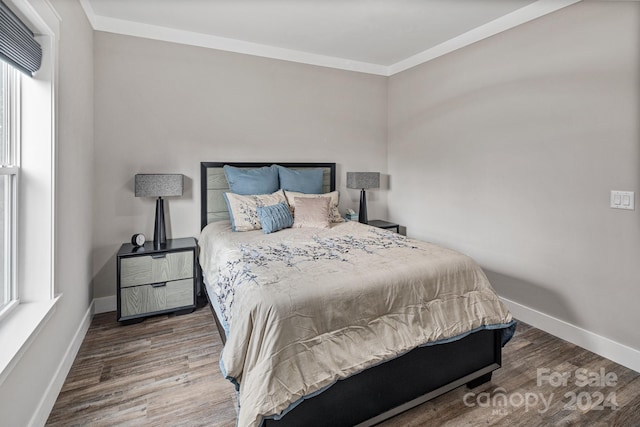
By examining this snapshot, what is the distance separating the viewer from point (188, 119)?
3.36 m

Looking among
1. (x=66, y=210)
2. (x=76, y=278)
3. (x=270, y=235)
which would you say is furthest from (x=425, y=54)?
(x=76, y=278)

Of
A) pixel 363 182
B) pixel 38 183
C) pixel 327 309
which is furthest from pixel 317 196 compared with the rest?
pixel 38 183

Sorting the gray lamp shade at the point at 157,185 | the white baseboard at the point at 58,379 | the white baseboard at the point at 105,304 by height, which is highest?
the gray lamp shade at the point at 157,185

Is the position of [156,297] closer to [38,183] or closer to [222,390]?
[222,390]

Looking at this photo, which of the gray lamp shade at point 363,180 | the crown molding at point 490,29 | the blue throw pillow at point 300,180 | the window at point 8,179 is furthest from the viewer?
the gray lamp shade at point 363,180

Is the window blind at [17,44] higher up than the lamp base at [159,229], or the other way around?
the window blind at [17,44]

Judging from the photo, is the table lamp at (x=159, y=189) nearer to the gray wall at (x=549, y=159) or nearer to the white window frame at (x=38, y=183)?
the white window frame at (x=38, y=183)

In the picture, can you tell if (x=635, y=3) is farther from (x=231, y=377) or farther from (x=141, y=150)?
(x=141, y=150)

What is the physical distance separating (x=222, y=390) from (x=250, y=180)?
199cm

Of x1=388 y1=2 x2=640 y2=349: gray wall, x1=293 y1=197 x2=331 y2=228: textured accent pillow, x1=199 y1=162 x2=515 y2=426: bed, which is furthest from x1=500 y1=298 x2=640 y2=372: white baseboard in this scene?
x1=293 y1=197 x2=331 y2=228: textured accent pillow

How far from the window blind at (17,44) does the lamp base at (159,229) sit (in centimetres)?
150

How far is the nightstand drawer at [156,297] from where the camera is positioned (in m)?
2.79

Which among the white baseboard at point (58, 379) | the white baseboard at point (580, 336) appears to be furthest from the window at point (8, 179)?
the white baseboard at point (580, 336)

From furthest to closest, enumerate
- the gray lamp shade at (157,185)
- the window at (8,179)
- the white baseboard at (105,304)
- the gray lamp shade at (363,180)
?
the gray lamp shade at (363,180) → the white baseboard at (105,304) → the gray lamp shade at (157,185) → the window at (8,179)
